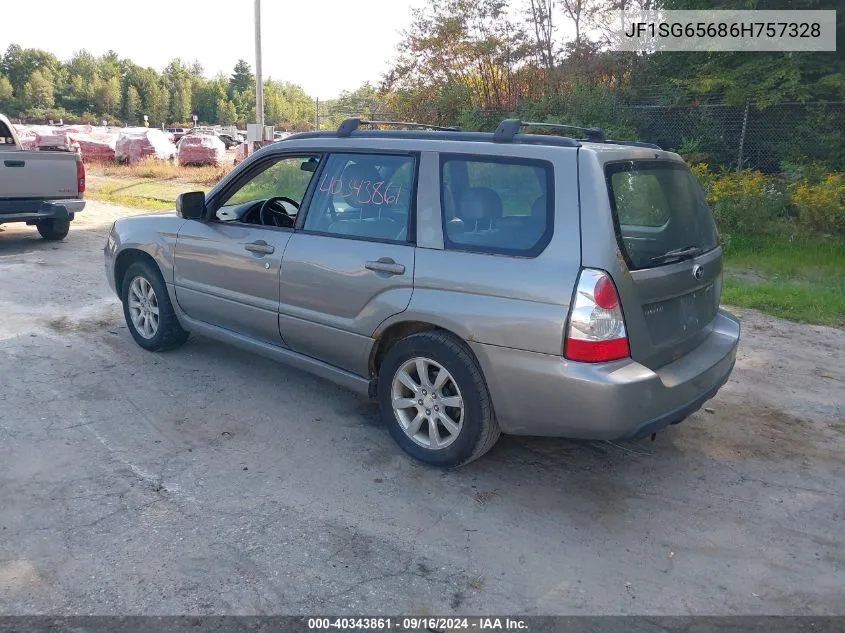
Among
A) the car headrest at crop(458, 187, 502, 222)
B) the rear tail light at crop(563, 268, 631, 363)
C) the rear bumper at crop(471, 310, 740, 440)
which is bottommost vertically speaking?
the rear bumper at crop(471, 310, 740, 440)

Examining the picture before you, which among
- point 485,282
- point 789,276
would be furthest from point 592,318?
point 789,276

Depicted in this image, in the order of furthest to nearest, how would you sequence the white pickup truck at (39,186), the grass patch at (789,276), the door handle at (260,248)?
the white pickup truck at (39,186) < the grass patch at (789,276) < the door handle at (260,248)

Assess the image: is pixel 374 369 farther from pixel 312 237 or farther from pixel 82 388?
pixel 82 388

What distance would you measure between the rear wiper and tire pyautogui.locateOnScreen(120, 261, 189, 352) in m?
3.62

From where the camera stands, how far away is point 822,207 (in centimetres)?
1093

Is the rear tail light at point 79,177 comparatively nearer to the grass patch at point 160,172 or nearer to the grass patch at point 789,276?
the grass patch at point 789,276

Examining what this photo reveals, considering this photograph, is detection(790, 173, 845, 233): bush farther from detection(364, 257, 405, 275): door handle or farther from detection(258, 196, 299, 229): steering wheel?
detection(364, 257, 405, 275): door handle

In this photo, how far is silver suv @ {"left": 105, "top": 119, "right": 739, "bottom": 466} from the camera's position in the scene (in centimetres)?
341

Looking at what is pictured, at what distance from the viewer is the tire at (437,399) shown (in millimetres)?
3711

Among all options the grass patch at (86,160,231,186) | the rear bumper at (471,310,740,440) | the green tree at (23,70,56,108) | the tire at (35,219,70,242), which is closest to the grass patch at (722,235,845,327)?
the rear bumper at (471,310,740,440)

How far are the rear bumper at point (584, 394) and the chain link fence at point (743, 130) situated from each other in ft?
36.8

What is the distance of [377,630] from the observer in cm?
273

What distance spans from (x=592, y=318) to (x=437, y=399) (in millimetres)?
997

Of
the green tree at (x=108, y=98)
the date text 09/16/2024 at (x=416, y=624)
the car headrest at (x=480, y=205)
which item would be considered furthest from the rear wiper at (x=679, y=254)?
the green tree at (x=108, y=98)
